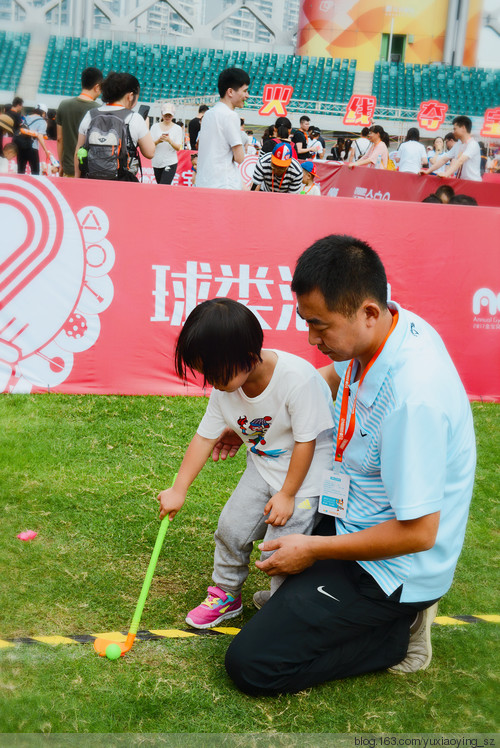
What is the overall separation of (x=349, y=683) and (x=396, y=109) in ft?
99.9

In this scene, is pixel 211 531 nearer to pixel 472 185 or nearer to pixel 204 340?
pixel 204 340

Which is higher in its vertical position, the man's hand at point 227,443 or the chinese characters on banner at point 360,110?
the chinese characters on banner at point 360,110

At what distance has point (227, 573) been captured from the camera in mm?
2770

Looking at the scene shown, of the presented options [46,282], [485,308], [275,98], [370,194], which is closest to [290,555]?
[46,282]

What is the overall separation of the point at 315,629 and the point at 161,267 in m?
3.00

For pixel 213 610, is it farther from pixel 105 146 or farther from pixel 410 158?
pixel 410 158

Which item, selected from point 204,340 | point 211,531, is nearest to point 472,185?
point 211,531

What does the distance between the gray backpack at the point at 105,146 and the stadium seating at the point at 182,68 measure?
2577 cm

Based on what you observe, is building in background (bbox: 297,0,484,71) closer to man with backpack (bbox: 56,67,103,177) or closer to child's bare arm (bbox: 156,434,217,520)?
man with backpack (bbox: 56,67,103,177)

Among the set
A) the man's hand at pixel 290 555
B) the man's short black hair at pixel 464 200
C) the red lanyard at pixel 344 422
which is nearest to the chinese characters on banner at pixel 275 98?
the man's short black hair at pixel 464 200

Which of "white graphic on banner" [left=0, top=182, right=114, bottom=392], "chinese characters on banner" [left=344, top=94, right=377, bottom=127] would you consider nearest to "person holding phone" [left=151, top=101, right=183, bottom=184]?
"white graphic on banner" [left=0, top=182, right=114, bottom=392]

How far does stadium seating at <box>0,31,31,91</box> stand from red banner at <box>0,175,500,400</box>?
2768 centimetres

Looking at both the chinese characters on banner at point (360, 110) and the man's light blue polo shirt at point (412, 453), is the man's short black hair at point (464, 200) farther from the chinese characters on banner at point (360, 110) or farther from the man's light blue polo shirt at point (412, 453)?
the chinese characters on banner at point (360, 110)

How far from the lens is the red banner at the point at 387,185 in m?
10.5
